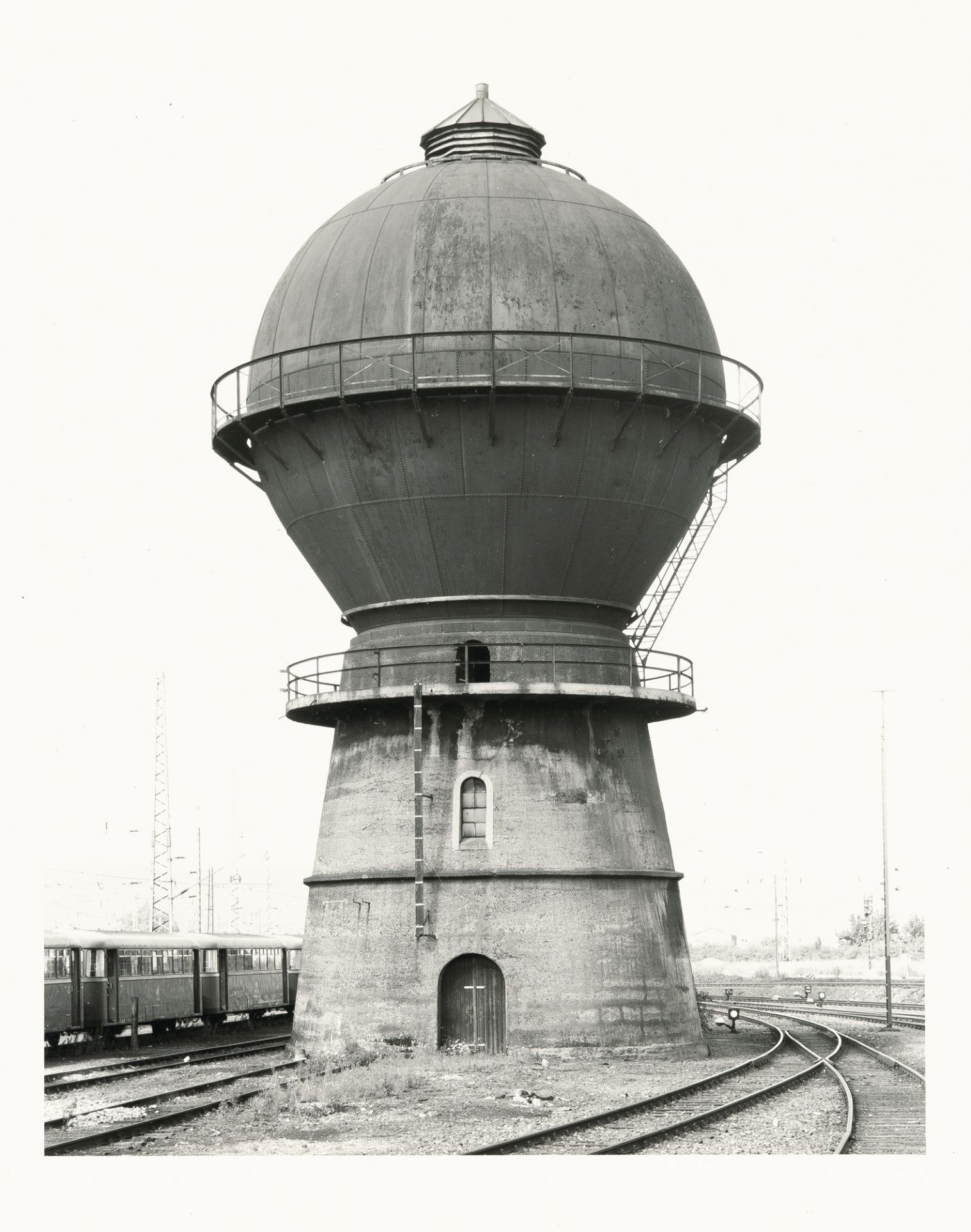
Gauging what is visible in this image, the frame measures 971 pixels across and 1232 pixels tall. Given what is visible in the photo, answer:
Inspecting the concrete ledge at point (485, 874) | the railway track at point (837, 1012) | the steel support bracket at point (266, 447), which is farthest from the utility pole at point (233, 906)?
the steel support bracket at point (266, 447)

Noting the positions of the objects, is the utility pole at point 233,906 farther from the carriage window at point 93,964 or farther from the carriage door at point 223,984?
the carriage window at point 93,964

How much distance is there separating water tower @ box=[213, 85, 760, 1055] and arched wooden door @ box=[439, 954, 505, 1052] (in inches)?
1.2

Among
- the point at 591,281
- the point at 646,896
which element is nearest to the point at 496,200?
the point at 591,281

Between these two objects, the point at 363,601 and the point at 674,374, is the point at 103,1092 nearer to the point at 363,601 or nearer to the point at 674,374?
the point at 363,601

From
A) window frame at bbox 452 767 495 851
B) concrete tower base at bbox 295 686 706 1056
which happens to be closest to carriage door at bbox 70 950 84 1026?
concrete tower base at bbox 295 686 706 1056

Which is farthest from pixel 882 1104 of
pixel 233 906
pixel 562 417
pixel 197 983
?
pixel 233 906

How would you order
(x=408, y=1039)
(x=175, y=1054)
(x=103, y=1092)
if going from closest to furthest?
(x=103, y=1092) → (x=408, y=1039) → (x=175, y=1054)

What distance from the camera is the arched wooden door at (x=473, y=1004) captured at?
23000mm

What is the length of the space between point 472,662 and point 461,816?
229 cm

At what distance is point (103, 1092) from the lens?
21078 mm

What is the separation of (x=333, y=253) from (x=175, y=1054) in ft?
43.7

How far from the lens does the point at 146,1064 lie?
83.0 ft

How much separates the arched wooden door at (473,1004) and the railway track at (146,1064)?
460cm

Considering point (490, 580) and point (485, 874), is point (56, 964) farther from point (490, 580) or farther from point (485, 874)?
point (490, 580)
